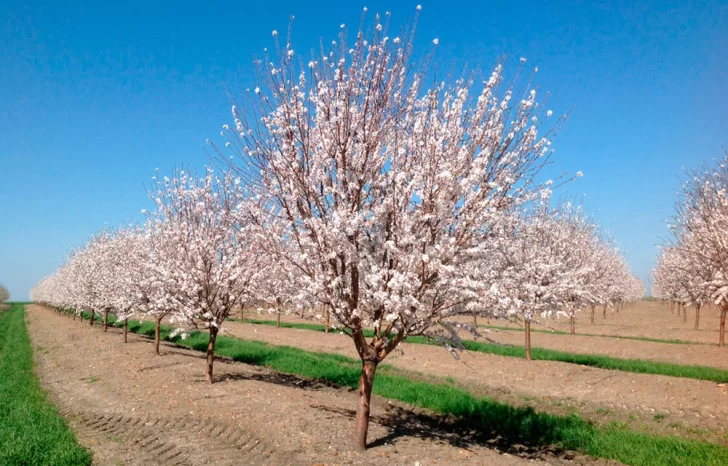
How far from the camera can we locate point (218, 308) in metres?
15.4

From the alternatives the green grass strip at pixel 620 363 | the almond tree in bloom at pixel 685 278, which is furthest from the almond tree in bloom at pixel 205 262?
the almond tree in bloom at pixel 685 278

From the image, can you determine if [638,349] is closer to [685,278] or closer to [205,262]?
[685,278]

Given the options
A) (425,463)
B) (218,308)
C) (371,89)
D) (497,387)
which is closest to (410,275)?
(371,89)

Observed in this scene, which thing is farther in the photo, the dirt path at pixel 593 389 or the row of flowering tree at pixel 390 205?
the dirt path at pixel 593 389

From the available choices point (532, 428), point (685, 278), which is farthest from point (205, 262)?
point (685, 278)

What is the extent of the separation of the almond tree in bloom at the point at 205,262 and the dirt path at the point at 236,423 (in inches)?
94.3

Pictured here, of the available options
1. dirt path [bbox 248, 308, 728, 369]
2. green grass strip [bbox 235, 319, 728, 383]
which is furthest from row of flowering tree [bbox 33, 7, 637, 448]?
dirt path [bbox 248, 308, 728, 369]

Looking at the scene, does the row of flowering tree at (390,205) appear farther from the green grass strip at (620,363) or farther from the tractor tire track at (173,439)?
the green grass strip at (620,363)

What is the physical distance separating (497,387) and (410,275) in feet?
37.3

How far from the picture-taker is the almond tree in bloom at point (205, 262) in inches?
582

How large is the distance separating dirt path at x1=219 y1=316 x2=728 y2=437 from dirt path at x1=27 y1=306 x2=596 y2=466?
1.94 meters

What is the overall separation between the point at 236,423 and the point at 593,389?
11823mm

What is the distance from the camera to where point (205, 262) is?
14992 mm

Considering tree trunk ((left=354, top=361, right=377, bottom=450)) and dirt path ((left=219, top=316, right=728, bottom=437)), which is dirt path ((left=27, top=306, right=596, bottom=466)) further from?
dirt path ((left=219, top=316, right=728, bottom=437))
